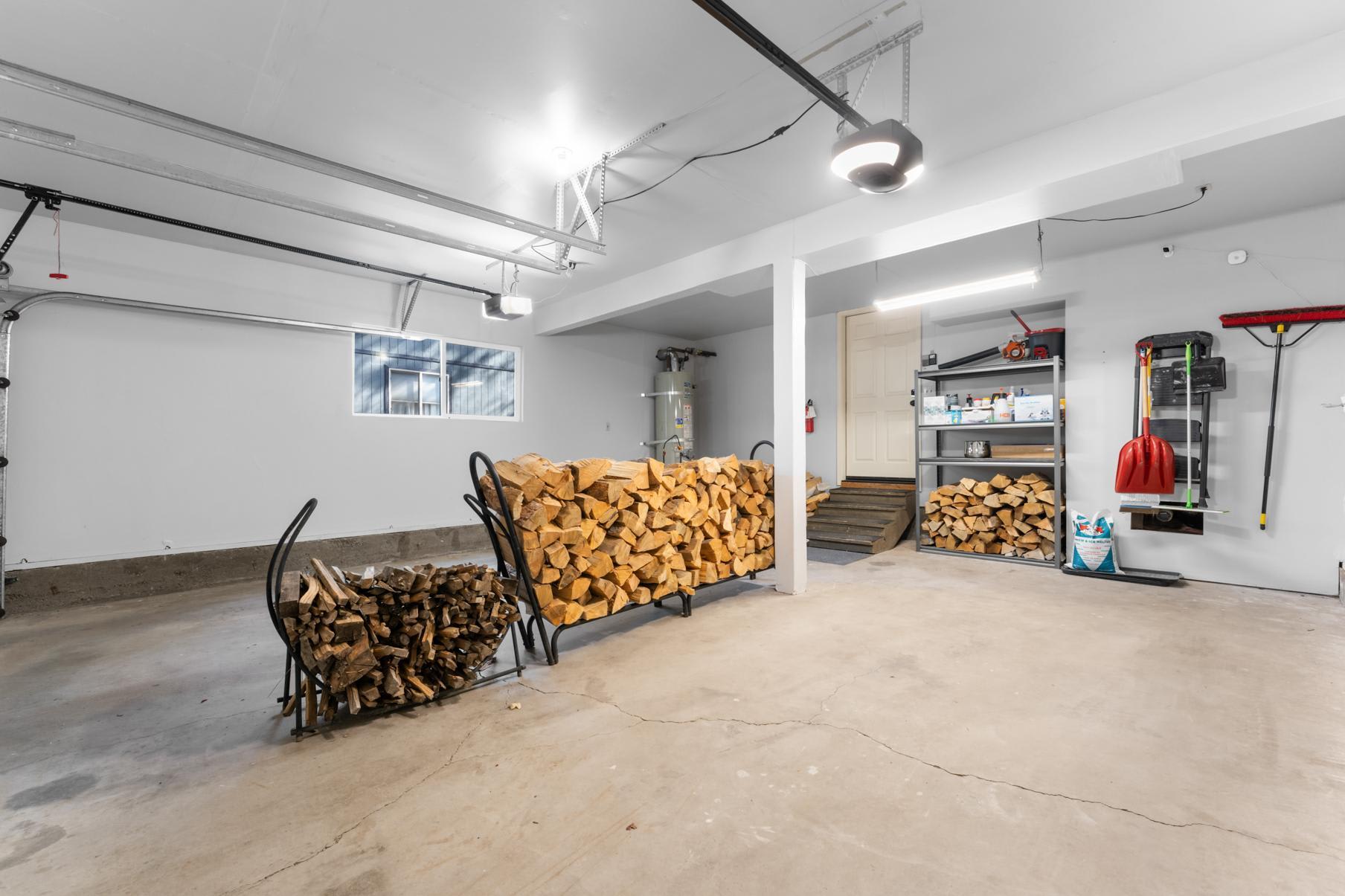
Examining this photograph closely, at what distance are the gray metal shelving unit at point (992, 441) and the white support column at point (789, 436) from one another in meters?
2.35

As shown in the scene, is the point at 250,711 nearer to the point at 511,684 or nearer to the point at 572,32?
the point at 511,684

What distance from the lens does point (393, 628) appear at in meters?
2.41

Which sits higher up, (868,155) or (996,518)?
(868,155)

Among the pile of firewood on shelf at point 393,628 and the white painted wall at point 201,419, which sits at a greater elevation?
the white painted wall at point 201,419

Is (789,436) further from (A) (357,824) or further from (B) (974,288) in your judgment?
(A) (357,824)

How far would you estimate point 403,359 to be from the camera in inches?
242

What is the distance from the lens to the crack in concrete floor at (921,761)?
1572 mm

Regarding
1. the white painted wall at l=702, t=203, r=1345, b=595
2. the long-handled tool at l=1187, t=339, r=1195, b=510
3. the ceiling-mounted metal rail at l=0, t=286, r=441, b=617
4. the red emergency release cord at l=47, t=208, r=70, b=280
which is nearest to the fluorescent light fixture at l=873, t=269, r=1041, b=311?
the white painted wall at l=702, t=203, r=1345, b=595

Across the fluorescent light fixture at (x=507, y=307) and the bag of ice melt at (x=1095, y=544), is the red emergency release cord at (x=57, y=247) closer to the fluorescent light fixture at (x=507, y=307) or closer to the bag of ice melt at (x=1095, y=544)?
the fluorescent light fixture at (x=507, y=307)

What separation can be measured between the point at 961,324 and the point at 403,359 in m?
6.02

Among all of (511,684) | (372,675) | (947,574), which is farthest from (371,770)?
(947,574)

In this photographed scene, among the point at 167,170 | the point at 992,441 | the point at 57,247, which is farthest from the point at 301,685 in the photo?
the point at 992,441

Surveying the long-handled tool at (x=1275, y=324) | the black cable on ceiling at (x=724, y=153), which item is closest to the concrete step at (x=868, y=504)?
the long-handled tool at (x=1275, y=324)

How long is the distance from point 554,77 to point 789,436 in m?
2.66
